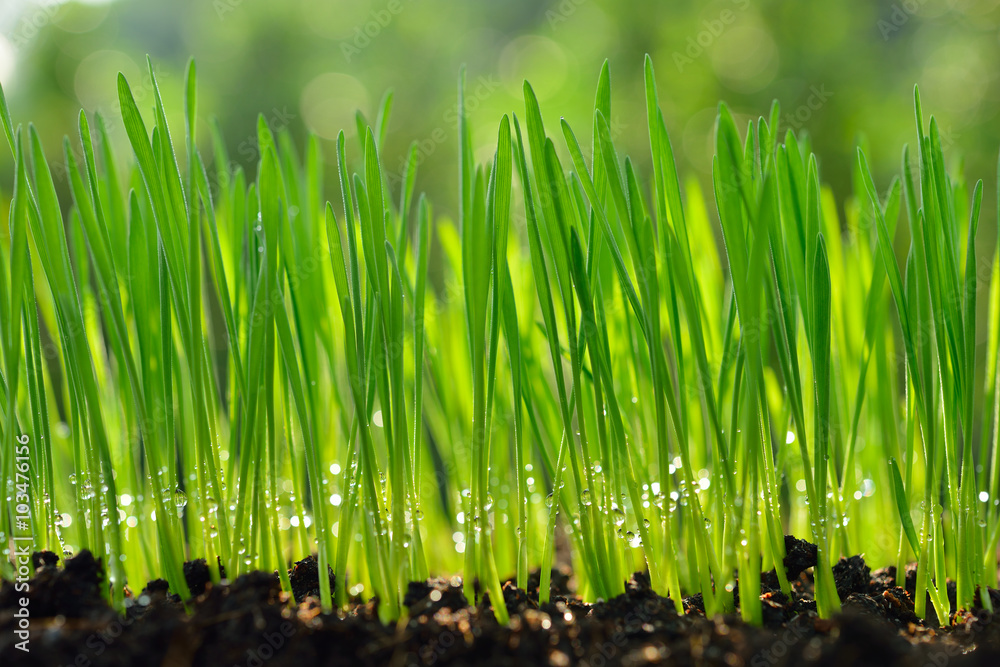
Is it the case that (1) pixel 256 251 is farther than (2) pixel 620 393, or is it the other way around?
(2) pixel 620 393

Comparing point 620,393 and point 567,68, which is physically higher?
point 567,68

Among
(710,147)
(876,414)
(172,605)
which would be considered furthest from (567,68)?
(172,605)

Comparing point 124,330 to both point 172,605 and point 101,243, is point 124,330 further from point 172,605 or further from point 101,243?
point 172,605
